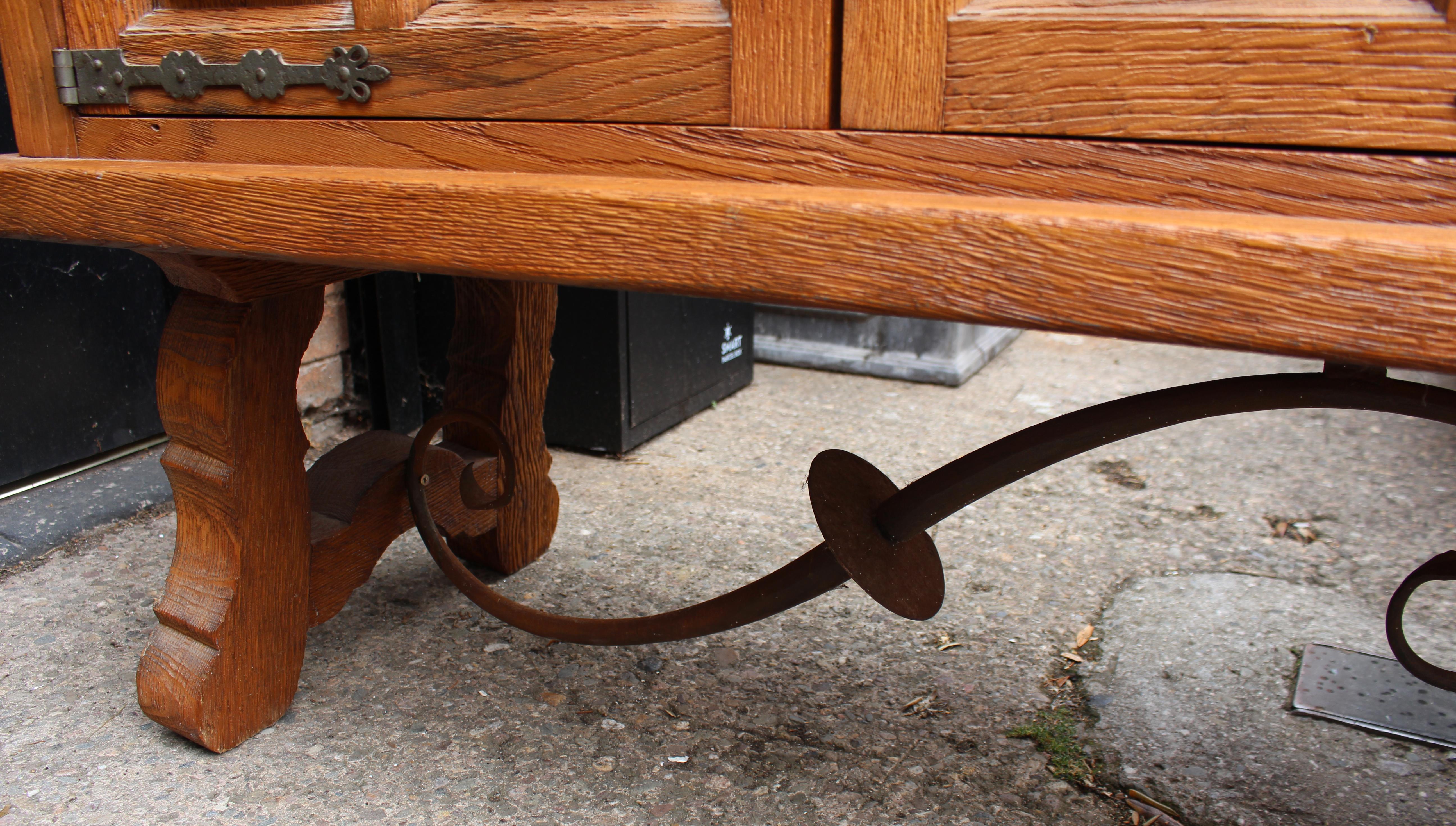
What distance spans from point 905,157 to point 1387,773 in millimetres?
1136

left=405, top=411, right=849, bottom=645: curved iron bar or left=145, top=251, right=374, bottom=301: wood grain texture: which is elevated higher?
left=145, top=251, right=374, bottom=301: wood grain texture

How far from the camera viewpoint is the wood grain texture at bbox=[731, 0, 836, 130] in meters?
0.68

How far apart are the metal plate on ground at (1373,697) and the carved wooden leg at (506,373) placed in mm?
1253

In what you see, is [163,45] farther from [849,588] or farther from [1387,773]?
[1387,773]

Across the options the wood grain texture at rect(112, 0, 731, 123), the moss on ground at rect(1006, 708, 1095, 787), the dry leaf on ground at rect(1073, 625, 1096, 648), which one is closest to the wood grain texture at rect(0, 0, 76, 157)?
the wood grain texture at rect(112, 0, 731, 123)

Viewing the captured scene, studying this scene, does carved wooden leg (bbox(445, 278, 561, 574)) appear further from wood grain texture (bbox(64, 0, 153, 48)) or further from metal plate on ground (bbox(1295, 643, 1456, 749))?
metal plate on ground (bbox(1295, 643, 1456, 749))

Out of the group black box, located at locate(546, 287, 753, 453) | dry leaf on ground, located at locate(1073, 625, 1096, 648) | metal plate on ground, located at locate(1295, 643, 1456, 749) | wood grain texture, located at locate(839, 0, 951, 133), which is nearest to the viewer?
wood grain texture, located at locate(839, 0, 951, 133)

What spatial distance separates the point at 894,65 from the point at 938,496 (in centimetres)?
45

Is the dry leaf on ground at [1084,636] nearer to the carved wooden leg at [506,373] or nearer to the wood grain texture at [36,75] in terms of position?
the carved wooden leg at [506,373]

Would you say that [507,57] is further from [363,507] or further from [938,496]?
[363,507]

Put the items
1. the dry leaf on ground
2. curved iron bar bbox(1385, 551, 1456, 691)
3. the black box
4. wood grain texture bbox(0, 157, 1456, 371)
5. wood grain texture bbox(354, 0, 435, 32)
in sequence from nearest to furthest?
wood grain texture bbox(0, 157, 1456, 371) < wood grain texture bbox(354, 0, 435, 32) < curved iron bar bbox(1385, 551, 1456, 691) < the dry leaf on ground < the black box

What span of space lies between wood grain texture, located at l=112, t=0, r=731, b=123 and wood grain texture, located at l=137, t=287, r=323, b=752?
333mm

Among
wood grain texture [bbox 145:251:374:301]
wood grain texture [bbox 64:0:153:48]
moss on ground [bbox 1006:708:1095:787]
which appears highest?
wood grain texture [bbox 64:0:153:48]

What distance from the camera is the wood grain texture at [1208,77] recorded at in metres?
0.54
